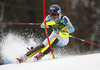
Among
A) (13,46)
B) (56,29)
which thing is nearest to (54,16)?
(56,29)

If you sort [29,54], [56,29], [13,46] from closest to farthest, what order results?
[29,54], [56,29], [13,46]

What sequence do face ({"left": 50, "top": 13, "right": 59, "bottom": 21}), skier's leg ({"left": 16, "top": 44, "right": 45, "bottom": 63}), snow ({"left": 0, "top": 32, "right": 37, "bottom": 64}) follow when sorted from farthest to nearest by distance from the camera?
1. snow ({"left": 0, "top": 32, "right": 37, "bottom": 64})
2. face ({"left": 50, "top": 13, "right": 59, "bottom": 21})
3. skier's leg ({"left": 16, "top": 44, "right": 45, "bottom": 63})

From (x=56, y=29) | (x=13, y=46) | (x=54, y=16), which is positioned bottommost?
(x=13, y=46)

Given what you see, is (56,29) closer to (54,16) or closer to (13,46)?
A: (54,16)

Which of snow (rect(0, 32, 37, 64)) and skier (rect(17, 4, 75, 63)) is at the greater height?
skier (rect(17, 4, 75, 63))

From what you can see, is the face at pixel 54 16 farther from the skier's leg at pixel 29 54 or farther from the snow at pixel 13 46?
the snow at pixel 13 46

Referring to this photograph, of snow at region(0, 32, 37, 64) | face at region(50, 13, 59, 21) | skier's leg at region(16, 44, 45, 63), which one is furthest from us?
snow at region(0, 32, 37, 64)

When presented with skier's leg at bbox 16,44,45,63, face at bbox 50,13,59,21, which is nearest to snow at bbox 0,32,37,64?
skier's leg at bbox 16,44,45,63

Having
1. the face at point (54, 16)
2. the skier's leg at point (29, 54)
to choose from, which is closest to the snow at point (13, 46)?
the skier's leg at point (29, 54)

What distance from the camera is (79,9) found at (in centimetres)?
1666

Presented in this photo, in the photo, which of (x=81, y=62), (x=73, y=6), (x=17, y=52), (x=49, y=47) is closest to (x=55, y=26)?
(x=49, y=47)

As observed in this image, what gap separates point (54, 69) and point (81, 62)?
400mm

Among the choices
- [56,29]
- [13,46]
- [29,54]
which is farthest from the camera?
[13,46]

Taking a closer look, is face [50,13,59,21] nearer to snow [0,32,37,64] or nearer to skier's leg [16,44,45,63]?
skier's leg [16,44,45,63]
